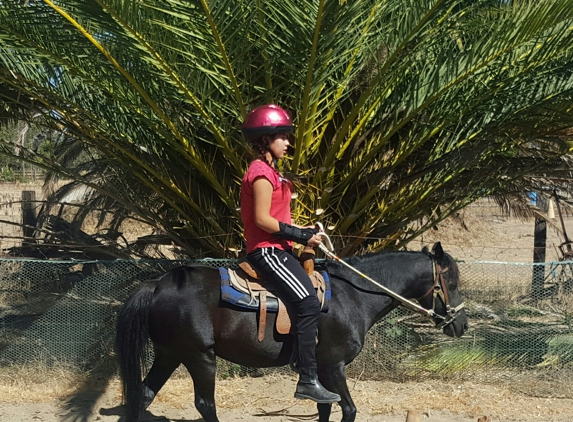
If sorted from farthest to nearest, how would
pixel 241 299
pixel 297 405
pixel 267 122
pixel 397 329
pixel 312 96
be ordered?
pixel 397 329, pixel 297 405, pixel 312 96, pixel 241 299, pixel 267 122

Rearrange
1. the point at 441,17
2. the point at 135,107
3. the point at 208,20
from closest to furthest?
the point at 208,20, the point at 441,17, the point at 135,107

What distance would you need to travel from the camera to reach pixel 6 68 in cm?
634

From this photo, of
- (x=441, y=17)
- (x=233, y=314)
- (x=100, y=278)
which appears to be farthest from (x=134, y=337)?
(x=441, y=17)

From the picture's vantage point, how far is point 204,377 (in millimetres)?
4863

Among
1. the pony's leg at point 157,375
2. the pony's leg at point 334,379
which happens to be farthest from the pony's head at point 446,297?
the pony's leg at point 157,375

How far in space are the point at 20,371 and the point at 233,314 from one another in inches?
121

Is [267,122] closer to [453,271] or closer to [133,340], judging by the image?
[133,340]

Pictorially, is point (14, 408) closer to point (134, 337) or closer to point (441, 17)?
point (134, 337)

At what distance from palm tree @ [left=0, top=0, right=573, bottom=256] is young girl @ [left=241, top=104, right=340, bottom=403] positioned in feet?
2.25

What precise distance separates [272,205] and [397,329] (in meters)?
2.91

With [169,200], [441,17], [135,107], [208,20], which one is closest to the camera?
[208,20]

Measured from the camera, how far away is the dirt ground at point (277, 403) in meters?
6.15

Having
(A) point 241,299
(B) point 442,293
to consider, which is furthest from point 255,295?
(B) point 442,293

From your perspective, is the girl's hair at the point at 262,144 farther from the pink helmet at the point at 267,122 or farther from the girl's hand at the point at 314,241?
the girl's hand at the point at 314,241
